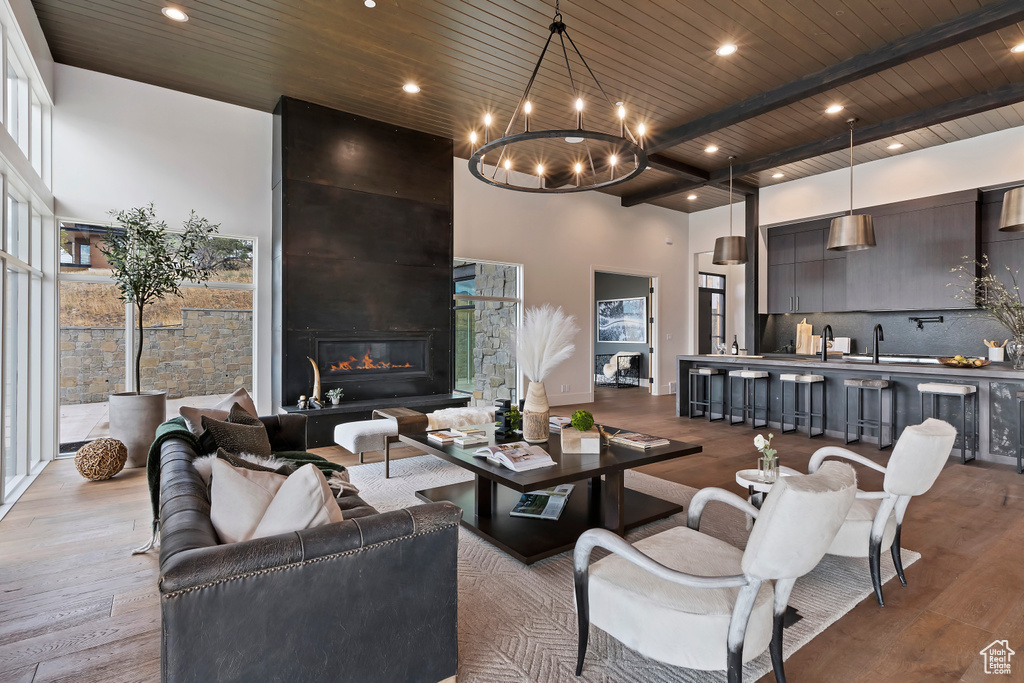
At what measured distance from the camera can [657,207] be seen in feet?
31.3

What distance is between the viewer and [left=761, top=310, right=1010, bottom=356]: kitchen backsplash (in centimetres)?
668

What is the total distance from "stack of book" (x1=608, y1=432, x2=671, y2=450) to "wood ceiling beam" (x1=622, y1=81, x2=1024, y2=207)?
511cm

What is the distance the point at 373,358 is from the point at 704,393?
4671mm

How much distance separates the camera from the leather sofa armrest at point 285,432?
3828mm

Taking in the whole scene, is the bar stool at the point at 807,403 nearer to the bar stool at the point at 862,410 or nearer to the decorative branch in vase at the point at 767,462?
the bar stool at the point at 862,410

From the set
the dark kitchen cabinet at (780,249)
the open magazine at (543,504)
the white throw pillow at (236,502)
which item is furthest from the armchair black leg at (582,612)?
the dark kitchen cabinet at (780,249)

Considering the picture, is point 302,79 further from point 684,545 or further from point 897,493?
point 897,493

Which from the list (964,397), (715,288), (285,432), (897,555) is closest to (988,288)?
(964,397)

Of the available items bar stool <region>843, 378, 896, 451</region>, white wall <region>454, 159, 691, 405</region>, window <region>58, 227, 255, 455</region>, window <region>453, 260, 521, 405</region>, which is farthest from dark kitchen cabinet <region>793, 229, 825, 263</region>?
window <region>58, 227, 255, 455</region>

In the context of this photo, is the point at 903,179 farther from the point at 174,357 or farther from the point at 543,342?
the point at 174,357

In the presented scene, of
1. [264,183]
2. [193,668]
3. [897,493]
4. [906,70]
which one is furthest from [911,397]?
[264,183]

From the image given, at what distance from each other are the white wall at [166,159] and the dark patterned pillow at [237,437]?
3.09 m

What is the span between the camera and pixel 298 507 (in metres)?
1.50

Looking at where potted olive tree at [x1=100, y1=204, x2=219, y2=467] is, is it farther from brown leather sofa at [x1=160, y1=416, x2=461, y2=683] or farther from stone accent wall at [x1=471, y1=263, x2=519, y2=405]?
stone accent wall at [x1=471, y1=263, x2=519, y2=405]
